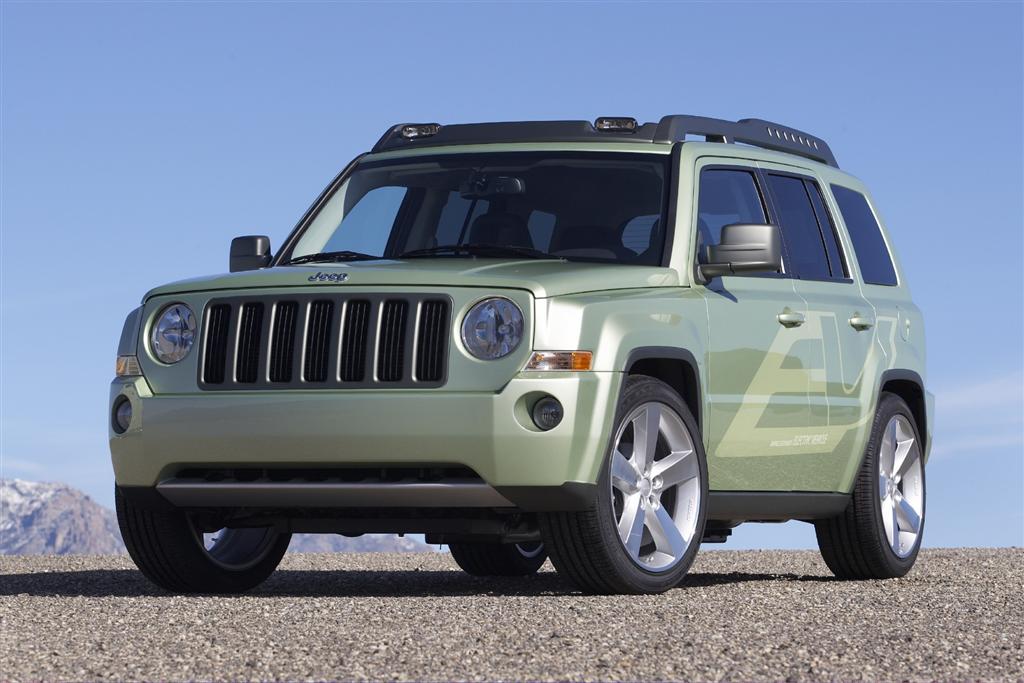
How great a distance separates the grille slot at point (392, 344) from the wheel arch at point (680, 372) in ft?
3.67

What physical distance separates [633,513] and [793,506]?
169cm

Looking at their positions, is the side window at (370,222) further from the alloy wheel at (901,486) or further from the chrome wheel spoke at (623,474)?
the alloy wheel at (901,486)

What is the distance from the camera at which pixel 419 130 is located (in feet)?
34.3

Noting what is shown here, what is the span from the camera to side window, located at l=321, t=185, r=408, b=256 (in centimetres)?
1011

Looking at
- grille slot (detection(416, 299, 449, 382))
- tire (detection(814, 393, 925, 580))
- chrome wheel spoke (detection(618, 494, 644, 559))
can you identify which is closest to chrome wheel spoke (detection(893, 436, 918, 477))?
tire (detection(814, 393, 925, 580))

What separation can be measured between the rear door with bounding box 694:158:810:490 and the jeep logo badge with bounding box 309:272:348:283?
5.94ft

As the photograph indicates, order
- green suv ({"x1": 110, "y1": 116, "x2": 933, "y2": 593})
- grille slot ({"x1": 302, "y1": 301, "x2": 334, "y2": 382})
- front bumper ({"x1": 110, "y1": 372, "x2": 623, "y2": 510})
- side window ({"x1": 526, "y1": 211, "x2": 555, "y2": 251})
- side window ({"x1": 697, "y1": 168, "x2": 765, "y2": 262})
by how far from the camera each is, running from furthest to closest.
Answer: side window ({"x1": 697, "y1": 168, "x2": 765, "y2": 262})
side window ({"x1": 526, "y1": 211, "x2": 555, "y2": 251})
grille slot ({"x1": 302, "y1": 301, "x2": 334, "y2": 382})
green suv ({"x1": 110, "y1": 116, "x2": 933, "y2": 593})
front bumper ({"x1": 110, "y1": 372, "x2": 623, "y2": 510})

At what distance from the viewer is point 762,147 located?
35.8ft

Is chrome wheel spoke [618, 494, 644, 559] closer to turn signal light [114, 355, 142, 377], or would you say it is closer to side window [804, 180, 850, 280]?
turn signal light [114, 355, 142, 377]

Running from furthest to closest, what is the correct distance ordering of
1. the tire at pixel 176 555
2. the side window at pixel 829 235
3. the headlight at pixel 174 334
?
the side window at pixel 829 235
the tire at pixel 176 555
the headlight at pixel 174 334

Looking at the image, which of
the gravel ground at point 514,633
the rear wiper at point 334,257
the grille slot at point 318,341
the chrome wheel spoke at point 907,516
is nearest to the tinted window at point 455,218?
the rear wiper at point 334,257

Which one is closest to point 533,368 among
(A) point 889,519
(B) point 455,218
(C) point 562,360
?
(C) point 562,360

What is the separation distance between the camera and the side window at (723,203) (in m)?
9.64

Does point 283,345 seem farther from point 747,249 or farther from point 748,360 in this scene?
point 748,360
